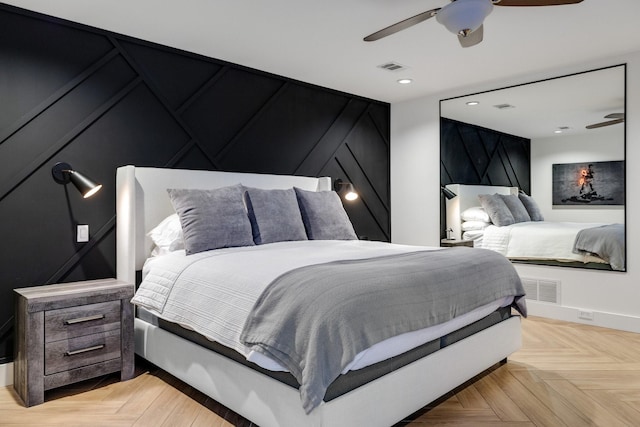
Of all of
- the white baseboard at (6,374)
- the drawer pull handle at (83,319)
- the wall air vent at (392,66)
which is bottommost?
the white baseboard at (6,374)

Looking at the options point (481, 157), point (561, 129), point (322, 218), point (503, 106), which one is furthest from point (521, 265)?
point (322, 218)

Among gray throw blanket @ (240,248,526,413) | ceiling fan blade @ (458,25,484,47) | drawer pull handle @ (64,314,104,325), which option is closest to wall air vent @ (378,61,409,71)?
ceiling fan blade @ (458,25,484,47)

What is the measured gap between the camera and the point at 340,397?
1.67m

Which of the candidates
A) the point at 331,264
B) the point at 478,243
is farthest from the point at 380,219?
the point at 331,264

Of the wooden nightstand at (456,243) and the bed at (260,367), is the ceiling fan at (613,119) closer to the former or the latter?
the wooden nightstand at (456,243)

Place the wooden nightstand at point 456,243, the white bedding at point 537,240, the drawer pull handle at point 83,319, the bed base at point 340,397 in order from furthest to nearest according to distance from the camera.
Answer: the wooden nightstand at point 456,243 → the white bedding at point 537,240 → the drawer pull handle at point 83,319 → the bed base at point 340,397

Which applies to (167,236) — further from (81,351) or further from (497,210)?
(497,210)

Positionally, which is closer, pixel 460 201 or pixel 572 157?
pixel 572 157

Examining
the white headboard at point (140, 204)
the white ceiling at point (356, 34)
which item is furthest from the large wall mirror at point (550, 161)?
the white headboard at point (140, 204)

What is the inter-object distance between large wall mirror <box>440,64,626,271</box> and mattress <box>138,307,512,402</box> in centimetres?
155

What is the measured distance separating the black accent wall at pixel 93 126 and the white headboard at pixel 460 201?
1.87m

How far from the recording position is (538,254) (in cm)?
407

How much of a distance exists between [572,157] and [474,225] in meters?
1.09

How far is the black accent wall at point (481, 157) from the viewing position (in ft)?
13.8
